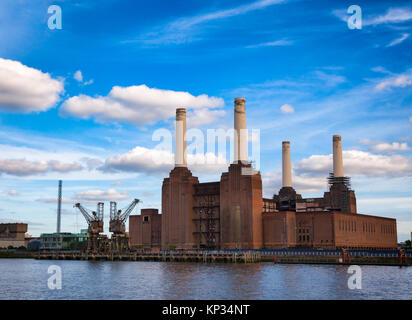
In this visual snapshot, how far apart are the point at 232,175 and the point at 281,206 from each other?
29068 millimetres

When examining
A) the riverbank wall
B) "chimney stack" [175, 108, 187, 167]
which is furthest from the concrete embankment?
"chimney stack" [175, 108, 187, 167]

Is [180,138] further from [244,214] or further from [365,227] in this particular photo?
[365,227]

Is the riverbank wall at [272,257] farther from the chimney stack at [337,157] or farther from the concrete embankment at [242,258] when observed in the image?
the chimney stack at [337,157]

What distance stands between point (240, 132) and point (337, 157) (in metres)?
41.6

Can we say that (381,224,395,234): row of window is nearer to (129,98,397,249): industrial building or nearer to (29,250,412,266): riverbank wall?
(129,98,397,249): industrial building

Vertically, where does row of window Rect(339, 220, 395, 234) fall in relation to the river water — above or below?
above

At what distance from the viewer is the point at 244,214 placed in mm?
145125

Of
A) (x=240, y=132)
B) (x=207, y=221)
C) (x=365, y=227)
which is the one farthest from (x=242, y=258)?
(x=365, y=227)

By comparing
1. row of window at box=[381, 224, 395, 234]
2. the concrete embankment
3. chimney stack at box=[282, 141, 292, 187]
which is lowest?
the concrete embankment

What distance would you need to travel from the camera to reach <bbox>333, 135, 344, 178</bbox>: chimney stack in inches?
6511

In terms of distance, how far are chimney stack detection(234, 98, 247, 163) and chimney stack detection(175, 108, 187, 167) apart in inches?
676

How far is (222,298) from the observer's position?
49.4m
